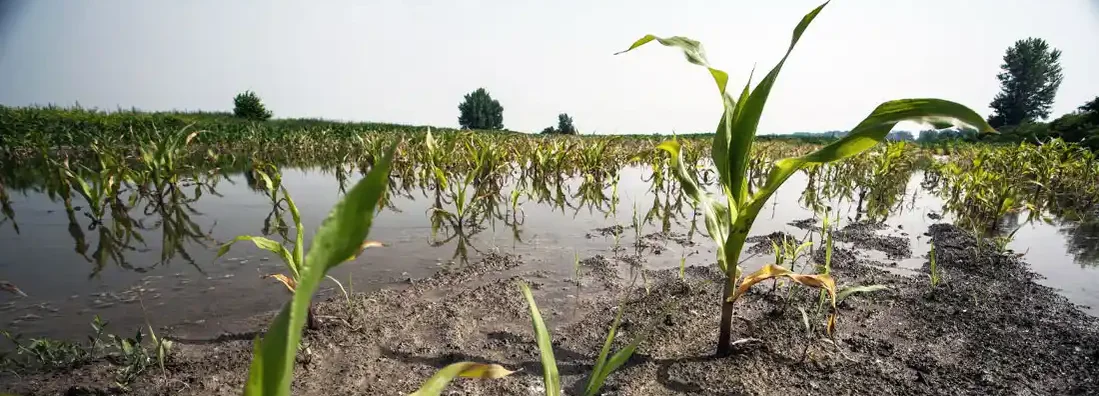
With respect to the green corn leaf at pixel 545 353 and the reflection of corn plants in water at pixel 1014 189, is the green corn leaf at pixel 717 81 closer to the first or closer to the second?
the green corn leaf at pixel 545 353

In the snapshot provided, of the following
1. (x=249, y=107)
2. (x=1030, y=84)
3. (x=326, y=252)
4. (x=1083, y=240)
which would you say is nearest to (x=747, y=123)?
(x=326, y=252)

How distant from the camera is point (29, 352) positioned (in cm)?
137

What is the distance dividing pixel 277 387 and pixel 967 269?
3.30 metres

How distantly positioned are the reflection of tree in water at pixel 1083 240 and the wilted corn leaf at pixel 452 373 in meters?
3.75

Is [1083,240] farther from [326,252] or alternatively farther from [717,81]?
[326,252]

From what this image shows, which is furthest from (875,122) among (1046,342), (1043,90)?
(1043,90)

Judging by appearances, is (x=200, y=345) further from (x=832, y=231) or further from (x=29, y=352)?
(x=832, y=231)

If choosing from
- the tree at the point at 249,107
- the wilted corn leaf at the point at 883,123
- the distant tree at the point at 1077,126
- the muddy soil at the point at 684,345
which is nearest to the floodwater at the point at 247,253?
the muddy soil at the point at 684,345

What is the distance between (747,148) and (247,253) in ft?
8.33

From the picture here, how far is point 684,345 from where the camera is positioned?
1592mm

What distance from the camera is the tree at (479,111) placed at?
5191cm

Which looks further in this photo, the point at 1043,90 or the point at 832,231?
the point at 1043,90

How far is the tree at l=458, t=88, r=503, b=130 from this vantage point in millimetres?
51906

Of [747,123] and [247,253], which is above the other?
[747,123]
